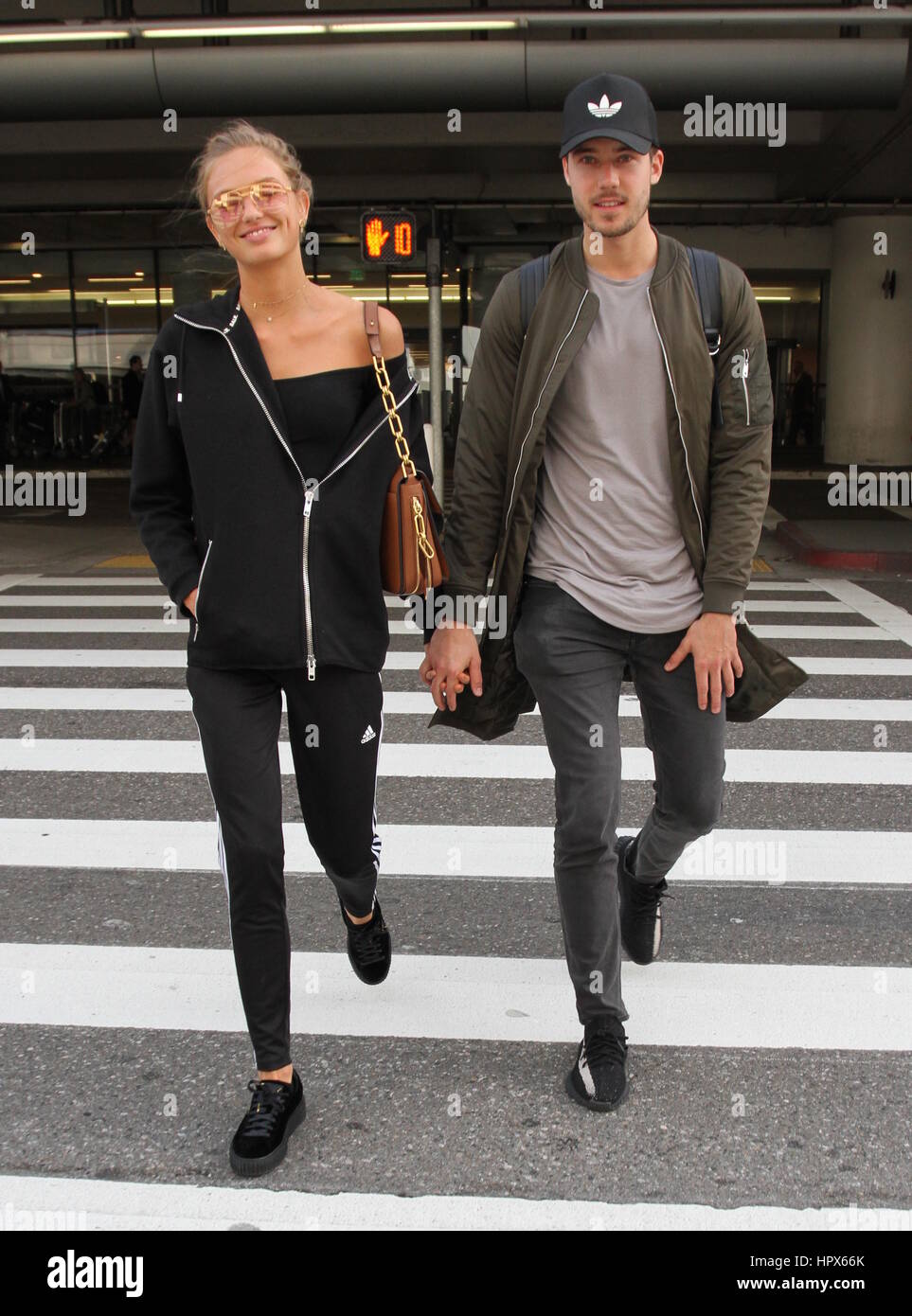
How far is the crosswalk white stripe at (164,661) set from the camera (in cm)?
800

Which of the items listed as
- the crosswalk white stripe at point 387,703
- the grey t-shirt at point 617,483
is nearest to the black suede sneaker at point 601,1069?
the grey t-shirt at point 617,483

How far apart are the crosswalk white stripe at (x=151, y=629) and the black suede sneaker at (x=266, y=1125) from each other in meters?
6.36

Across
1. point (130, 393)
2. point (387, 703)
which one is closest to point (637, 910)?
point (387, 703)

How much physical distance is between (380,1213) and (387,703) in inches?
183

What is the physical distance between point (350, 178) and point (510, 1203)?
66.8 feet

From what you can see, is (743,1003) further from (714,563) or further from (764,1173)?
(714,563)

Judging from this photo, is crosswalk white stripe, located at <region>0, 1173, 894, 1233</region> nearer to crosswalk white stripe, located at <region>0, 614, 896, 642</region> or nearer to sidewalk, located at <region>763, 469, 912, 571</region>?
crosswalk white stripe, located at <region>0, 614, 896, 642</region>

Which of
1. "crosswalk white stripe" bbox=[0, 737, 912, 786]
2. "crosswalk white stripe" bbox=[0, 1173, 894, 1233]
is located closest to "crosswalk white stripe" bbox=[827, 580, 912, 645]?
"crosswalk white stripe" bbox=[0, 737, 912, 786]

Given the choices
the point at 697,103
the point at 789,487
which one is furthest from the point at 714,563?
the point at 789,487

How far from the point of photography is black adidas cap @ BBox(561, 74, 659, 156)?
9.70ft

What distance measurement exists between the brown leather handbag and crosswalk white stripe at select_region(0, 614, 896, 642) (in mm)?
6197

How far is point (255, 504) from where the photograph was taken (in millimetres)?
2938

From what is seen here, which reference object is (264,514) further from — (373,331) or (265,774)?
(265,774)
